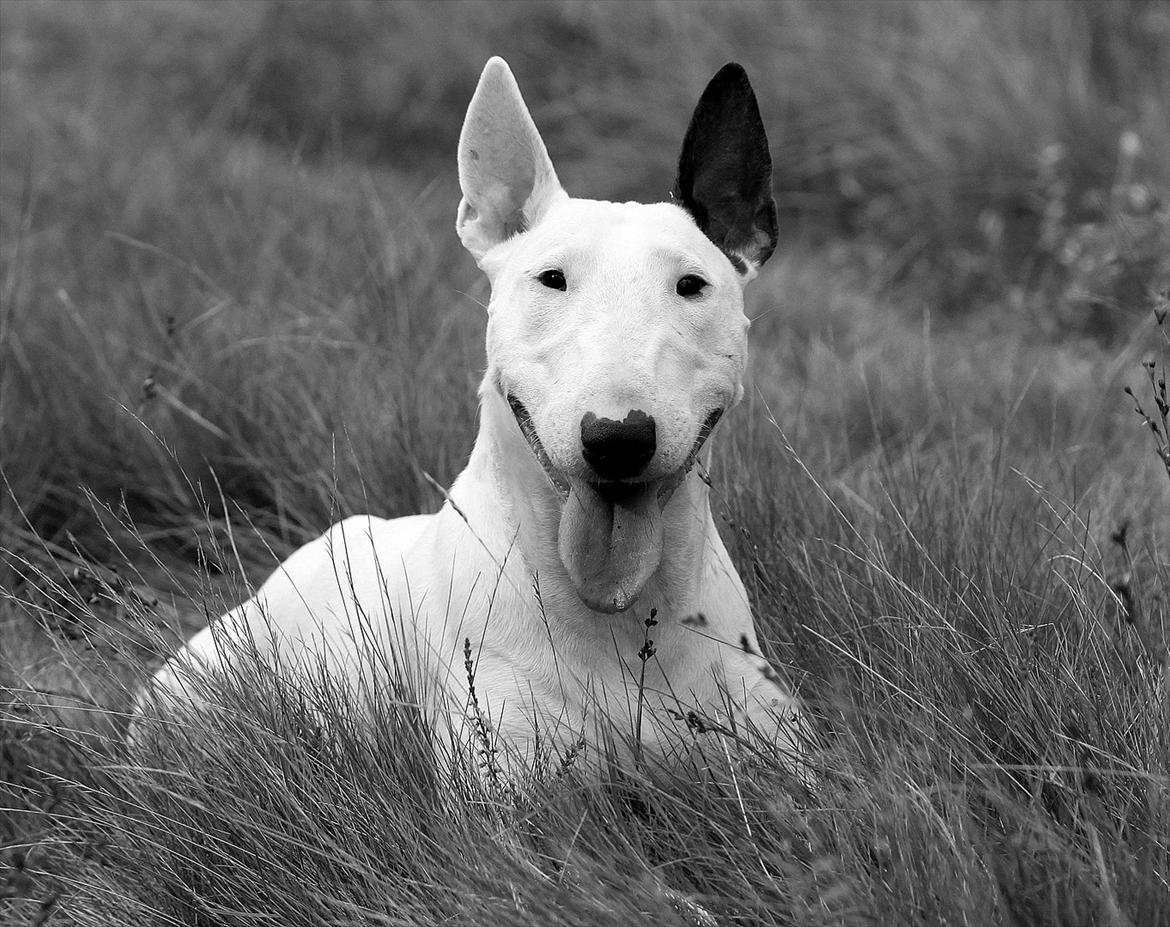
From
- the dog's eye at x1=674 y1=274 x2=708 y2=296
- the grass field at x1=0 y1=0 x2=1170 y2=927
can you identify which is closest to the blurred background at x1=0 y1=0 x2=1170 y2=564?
the grass field at x1=0 y1=0 x2=1170 y2=927

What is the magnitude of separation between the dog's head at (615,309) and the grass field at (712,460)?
0.54m

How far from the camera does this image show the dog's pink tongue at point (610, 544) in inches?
119

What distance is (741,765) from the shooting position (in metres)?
2.87

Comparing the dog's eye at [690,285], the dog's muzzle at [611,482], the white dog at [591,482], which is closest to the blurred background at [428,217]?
the white dog at [591,482]

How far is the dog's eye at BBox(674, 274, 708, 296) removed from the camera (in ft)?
10.2

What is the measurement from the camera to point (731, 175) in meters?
3.46

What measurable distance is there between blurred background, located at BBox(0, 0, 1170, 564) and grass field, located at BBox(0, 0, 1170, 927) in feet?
0.09

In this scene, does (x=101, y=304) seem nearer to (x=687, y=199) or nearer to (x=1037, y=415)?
(x=687, y=199)

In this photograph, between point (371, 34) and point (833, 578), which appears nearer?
point (833, 578)

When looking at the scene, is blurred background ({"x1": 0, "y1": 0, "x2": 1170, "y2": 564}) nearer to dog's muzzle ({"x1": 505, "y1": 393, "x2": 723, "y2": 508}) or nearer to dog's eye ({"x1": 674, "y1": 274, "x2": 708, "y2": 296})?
dog's muzzle ({"x1": 505, "y1": 393, "x2": 723, "y2": 508})

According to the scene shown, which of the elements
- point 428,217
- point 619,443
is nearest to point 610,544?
point 619,443

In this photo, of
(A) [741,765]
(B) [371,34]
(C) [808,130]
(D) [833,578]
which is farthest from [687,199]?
(B) [371,34]

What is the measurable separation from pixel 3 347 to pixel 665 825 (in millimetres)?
3075

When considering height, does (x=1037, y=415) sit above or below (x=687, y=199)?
below
